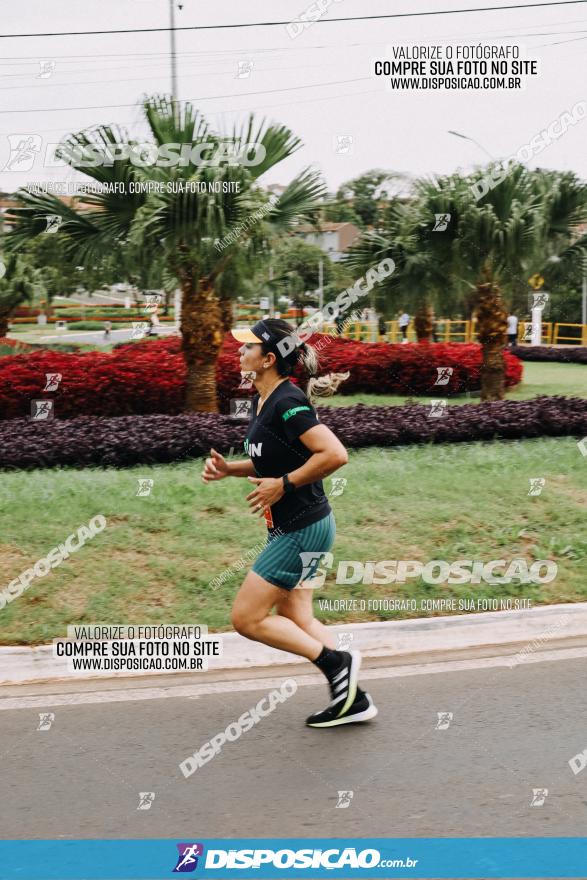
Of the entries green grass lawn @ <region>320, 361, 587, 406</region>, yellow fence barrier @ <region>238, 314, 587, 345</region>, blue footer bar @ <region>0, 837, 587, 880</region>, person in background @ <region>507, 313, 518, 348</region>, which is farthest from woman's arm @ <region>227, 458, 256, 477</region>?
yellow fence barrier @ <region>238, 314, 587, 345</region>

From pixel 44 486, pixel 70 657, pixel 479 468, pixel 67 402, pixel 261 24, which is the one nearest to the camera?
pixel 70 657

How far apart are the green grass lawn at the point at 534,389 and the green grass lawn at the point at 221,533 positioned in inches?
260

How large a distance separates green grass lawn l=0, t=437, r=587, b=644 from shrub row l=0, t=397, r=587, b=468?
1.09ft

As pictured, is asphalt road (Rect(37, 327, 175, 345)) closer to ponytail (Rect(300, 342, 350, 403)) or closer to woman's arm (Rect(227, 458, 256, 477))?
woman's arm (Rect(227, 458, 256, 477))

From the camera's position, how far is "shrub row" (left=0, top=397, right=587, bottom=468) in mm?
9227

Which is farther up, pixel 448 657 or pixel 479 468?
pixel 479 468

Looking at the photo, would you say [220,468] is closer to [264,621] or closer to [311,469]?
[311,469]

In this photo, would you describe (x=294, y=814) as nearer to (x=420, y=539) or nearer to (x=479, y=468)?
(x=420, y=539)

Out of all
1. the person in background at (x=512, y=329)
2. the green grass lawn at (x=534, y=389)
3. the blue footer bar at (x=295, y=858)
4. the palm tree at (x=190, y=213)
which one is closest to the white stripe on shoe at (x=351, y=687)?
the blue footer bar at (x=295, y=858)

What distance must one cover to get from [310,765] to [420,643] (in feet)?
5.91

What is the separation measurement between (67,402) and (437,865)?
10.8 m

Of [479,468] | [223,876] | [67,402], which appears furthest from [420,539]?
[67,402]

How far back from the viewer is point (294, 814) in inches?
153

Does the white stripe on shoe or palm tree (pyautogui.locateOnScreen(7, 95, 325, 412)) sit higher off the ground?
palm tree (pyautogui.locateOnScreen(7, 95, 325, 412))
